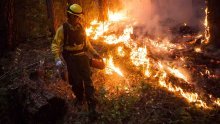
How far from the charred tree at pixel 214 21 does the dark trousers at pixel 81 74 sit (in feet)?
22.6

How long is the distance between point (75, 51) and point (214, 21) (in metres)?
7.39

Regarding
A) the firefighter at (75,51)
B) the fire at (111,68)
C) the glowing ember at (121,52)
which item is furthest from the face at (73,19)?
the glowing ember at (121,52)

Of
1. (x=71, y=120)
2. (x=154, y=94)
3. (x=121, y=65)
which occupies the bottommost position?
(x=71, y=120)

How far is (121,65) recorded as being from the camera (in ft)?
34.0

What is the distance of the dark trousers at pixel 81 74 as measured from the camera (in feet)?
22.6

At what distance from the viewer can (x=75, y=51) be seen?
6.79 m

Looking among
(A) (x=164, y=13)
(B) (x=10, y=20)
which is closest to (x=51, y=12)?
(B) (x=10, y=20)

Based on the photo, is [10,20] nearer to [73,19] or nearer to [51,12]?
[51,12]

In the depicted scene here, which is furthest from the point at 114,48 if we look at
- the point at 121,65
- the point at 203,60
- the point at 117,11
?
the point at 117,11

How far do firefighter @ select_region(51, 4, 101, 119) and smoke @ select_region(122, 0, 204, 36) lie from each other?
927 cm

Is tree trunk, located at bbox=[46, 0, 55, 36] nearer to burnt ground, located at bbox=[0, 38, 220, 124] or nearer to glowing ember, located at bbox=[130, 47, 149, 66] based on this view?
burnt ground, located at bbox=[0, 38, 220, 124]

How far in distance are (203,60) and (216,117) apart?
4314mm

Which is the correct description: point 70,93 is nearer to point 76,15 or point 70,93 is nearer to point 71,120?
point 71,120

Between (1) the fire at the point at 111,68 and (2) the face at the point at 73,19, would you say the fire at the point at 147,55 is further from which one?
(2) the face at the point at 73,19
